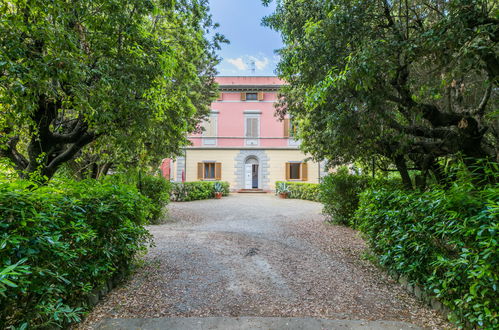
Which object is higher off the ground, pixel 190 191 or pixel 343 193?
pixel 343 193

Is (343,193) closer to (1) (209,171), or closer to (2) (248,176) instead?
(2) (248,176)

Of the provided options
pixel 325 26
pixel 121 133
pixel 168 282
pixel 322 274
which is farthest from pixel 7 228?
pixel 325 26

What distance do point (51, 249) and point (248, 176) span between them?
56.3 feet

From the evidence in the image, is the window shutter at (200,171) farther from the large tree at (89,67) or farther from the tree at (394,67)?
the tree at (394,67)

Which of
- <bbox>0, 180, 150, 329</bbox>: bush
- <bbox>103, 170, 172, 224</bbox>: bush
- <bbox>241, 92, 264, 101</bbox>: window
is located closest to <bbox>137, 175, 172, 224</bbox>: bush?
<bbox>103, 170, 172, 224</bbox>: bush

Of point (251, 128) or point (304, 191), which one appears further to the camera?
point (251, 128)

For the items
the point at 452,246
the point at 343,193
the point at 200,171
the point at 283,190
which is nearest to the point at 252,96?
the point at 200,171

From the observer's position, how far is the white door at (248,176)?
744 inches

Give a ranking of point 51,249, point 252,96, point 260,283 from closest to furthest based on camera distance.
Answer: point 51,249 < point 260,283 < point 252,96

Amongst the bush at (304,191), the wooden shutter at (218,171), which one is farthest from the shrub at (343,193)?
the wooden shutter at (218,171)

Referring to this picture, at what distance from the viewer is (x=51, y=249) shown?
6.17 feet

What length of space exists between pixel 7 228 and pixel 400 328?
3.37 meters

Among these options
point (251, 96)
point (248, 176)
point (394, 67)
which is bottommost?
point (248, 176)

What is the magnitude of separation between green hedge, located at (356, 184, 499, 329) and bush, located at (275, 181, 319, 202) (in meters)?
10.1
